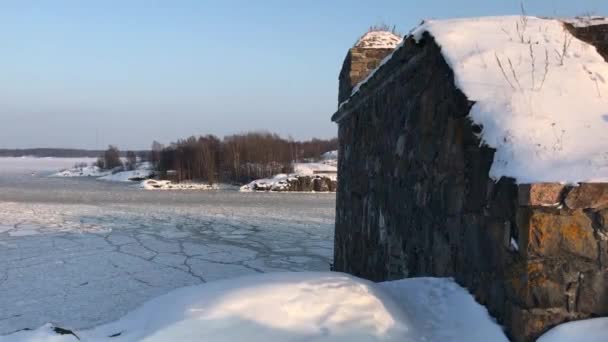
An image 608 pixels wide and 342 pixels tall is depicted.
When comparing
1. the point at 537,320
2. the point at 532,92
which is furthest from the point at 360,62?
the point at 537,320

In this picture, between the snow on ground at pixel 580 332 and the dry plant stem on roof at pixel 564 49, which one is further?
the dry plant stem on roof at pixel 564 49

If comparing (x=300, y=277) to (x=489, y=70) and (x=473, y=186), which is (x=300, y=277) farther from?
(x=489, y=70)

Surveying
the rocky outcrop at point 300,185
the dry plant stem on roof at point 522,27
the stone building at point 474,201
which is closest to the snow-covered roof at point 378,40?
the stone building at point 474,201

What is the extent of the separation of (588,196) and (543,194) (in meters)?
0.19

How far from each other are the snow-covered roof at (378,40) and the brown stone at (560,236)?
16.7ft

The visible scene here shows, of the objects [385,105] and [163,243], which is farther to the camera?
[163,243]

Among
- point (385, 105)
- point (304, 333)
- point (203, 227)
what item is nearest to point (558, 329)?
point (304, 333)

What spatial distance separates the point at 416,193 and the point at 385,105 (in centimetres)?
124

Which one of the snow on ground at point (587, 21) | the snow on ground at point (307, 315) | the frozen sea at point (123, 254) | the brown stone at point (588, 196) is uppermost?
the snow on ground at point (587, 21)

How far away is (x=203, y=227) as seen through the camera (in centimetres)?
1348

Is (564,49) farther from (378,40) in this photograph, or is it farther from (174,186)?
(174,186)

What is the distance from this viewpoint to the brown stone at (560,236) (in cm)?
215

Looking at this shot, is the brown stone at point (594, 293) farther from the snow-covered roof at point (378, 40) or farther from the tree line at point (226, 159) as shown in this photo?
the tree line at point (226, 159)

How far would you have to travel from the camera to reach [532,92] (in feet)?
8.74
